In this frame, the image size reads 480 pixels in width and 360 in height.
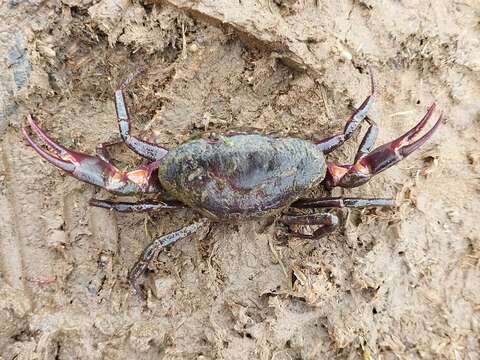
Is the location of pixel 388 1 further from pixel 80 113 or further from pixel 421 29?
pixel 80 113

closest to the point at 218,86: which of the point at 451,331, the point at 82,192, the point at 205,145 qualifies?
the point at 205,145

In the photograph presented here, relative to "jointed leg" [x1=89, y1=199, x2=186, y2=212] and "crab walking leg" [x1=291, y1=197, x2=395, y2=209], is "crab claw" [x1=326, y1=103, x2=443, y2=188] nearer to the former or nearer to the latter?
"crab walking leg" [x1=291, y1=197, x2=395, y2=209]

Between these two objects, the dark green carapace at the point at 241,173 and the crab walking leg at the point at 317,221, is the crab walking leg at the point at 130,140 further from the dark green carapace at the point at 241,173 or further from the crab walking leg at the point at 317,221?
the crab walking leg at the point at 317,221

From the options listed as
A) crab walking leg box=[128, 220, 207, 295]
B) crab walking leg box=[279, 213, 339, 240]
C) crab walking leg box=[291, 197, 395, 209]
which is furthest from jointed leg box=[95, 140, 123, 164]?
crab walking leg box=[291, 197, 395, 209]

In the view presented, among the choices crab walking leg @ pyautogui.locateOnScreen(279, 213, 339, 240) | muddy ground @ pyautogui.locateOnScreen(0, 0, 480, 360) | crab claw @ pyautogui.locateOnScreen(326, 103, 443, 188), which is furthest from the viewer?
muddy ground @ pyautogui.locateOnScreen(0, 0, 480, 360)

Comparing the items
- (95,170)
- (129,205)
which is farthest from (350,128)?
(95,170)

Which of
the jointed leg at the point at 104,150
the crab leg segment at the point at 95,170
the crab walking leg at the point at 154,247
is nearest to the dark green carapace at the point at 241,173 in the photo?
the crab leg segment at the point at 95,170
